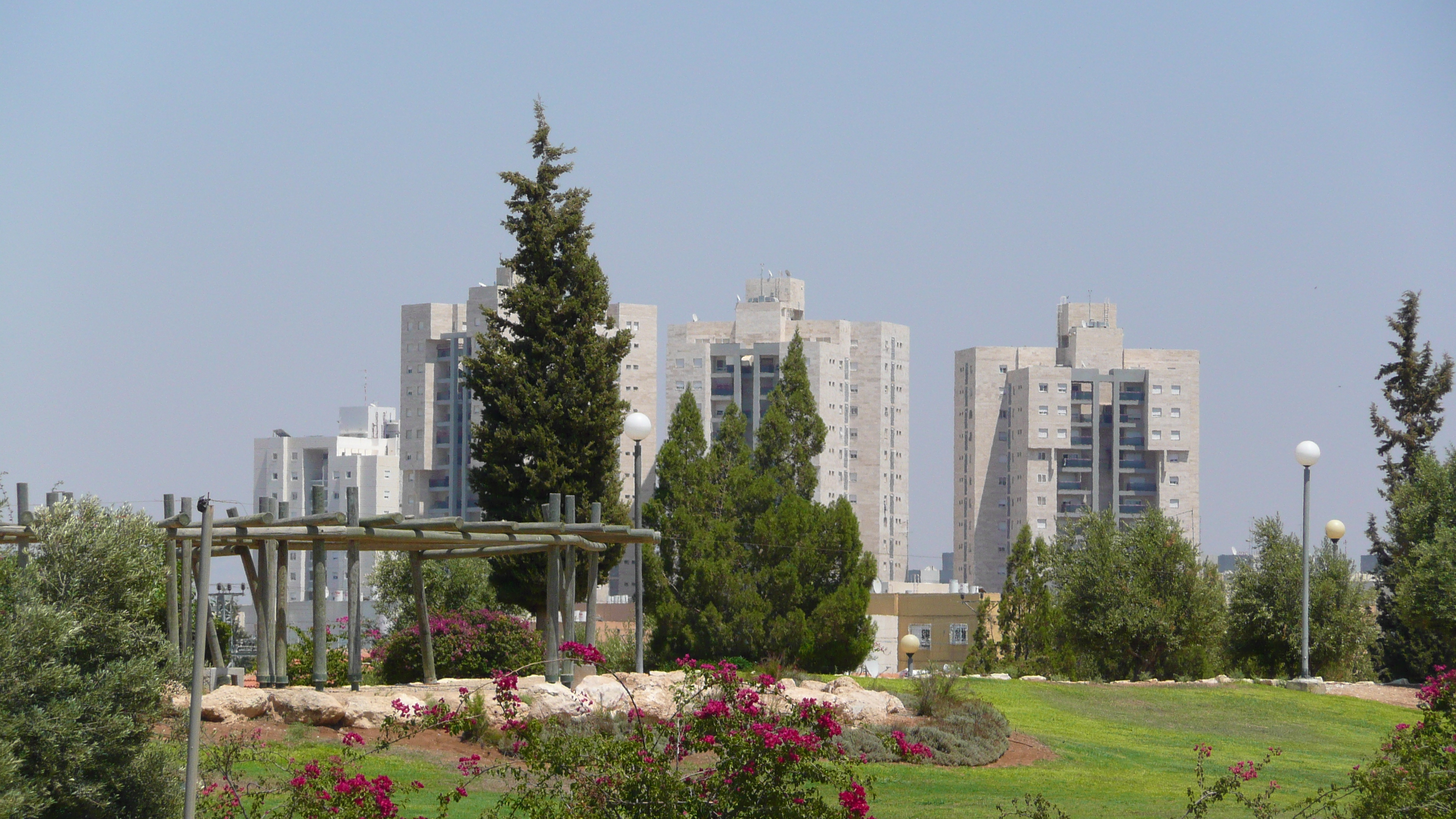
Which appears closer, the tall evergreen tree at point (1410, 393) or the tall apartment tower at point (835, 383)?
the tall evergreen tree at point (1410, 393)

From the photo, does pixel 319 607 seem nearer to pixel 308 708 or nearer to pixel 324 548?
pixel 324 548

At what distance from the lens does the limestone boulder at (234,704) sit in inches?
693

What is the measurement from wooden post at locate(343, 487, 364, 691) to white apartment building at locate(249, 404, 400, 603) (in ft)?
404

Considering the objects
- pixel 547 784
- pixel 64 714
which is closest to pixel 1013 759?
pixel 547 784

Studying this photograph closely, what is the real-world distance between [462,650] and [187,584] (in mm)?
5025

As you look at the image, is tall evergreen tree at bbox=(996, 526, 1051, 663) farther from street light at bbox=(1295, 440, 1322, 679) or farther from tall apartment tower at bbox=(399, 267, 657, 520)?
tall apartment tower at bbox=(399, 267, 657, 520)

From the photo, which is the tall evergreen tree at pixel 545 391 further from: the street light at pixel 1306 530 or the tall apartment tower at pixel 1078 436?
the tall apartment tower at pixel 1078 436

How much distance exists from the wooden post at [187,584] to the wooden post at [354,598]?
6.67 ft

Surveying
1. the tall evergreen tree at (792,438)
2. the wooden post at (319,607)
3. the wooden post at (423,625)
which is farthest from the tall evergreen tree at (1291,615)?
the wooden post at (319,607)

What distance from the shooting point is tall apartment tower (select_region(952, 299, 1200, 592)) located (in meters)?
121

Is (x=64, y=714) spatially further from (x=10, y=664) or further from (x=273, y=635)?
(x=273, y=635)

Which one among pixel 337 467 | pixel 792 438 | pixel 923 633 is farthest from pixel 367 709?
pixel 337 467

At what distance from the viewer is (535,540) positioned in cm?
2111

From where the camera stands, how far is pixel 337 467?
470ft
